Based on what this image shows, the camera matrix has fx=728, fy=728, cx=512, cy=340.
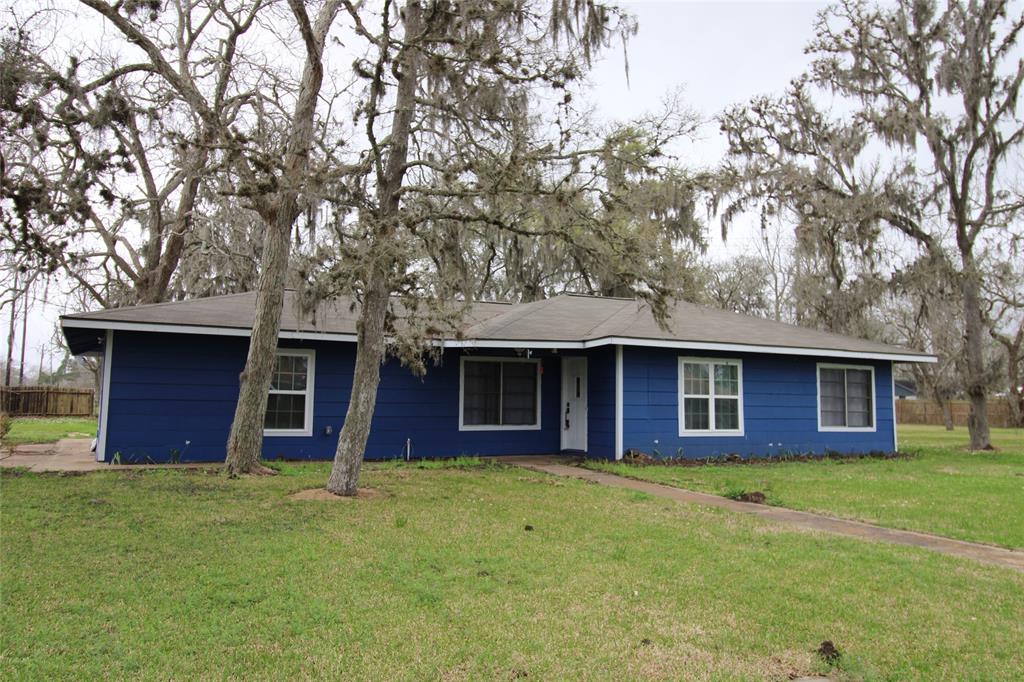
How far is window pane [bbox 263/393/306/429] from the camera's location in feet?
41.8

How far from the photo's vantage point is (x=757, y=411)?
14.8m

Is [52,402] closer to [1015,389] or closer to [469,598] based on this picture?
[469,598]

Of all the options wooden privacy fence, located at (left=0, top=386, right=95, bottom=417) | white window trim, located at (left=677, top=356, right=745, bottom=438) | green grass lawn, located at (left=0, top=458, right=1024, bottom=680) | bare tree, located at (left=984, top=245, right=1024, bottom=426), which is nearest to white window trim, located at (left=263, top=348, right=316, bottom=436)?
green grass lawn, located at (left=0, top=458, right=1024, bottom=680)

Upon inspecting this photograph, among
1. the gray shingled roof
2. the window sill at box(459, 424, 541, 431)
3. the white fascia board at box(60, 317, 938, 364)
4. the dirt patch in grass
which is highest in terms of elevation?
the gray shingled roof

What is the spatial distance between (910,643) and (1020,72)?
18772 mm

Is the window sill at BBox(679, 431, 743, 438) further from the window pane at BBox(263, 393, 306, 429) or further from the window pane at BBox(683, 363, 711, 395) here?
the window pane at BBox(263, 393, 306, 429)

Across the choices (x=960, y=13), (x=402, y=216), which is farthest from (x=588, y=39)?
(x=960, y=13)

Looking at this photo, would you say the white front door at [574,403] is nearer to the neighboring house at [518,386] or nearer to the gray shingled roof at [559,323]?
the neighboring house at [518,386]

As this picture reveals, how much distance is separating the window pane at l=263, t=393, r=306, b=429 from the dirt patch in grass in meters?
4.20

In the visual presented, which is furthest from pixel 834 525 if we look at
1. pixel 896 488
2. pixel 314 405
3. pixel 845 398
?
pixel 845 398

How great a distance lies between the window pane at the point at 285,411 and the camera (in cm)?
1273

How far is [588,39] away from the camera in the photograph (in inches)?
356

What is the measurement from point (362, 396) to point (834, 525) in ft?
17.5

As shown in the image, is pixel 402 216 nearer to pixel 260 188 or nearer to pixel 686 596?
pixel 260 188
